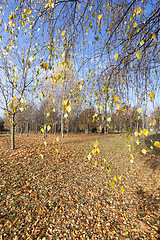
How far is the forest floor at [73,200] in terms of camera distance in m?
2.57

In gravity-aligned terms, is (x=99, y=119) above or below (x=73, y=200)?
above

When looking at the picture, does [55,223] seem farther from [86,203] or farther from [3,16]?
[3,16]

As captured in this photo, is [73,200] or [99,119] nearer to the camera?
[99,119]

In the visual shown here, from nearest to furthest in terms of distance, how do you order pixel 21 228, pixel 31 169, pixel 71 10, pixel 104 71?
pixel 71 10 → pixel 104 71 → pixel 21 228 → pixel 31 169

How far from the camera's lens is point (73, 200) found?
3408 mm

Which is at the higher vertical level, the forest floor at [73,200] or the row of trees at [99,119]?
the row of trees at [99,119]

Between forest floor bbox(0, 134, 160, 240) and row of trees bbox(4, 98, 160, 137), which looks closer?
row of trees bbox(4, 98, 160, 137)

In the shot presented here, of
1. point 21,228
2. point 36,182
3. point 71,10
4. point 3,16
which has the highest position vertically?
point 3,16

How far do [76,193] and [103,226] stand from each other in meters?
1.15

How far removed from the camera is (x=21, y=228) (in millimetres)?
2514

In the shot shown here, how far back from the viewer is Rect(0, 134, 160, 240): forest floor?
8.43 ft

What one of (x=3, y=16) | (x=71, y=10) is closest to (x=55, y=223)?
(x=71, y=10)

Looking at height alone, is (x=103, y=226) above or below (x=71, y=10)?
below

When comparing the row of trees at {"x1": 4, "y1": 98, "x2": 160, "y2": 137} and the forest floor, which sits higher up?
the row of trees at {"x1": 4, "y1": 98, "x2": 160, "y2": 137}
